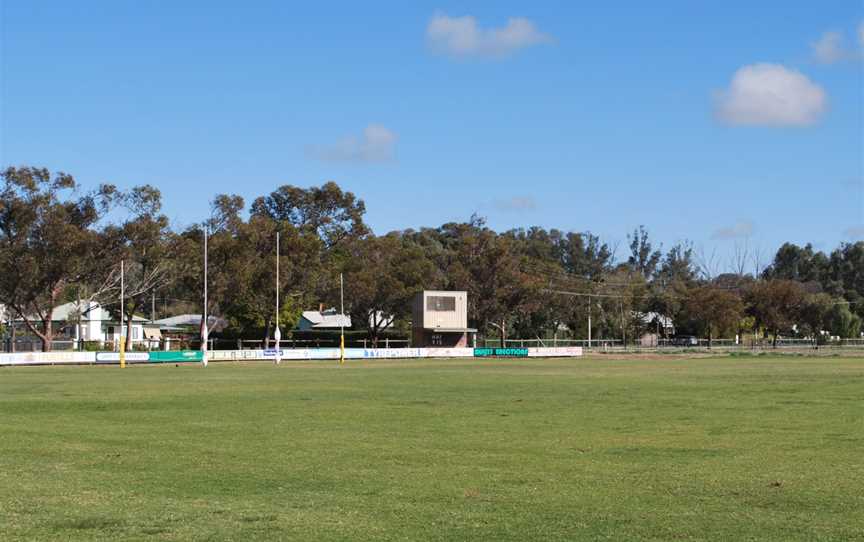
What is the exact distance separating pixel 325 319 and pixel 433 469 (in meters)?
118

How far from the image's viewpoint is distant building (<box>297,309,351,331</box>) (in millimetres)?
129625

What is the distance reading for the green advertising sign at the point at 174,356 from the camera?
78500 millimetres

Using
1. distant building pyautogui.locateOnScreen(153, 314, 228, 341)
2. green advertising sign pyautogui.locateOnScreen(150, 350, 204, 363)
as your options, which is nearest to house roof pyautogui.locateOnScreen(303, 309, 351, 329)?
distant building pyautogui.locateOnScreen(153, 314, 228, 341)

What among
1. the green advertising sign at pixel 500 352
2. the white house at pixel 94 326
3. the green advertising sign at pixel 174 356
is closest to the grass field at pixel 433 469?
the green advertising sign at pixel 174 356

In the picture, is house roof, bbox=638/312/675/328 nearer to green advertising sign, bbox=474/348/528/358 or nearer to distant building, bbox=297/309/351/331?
distant building, bbox=297/309/351/331

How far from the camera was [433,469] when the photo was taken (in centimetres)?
1681

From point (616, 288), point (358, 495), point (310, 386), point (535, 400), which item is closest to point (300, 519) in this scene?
point (358, 495)

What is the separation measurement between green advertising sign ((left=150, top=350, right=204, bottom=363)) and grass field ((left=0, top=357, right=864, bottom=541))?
1803 inches

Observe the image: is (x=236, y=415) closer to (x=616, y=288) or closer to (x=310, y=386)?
(x=310, y=386)

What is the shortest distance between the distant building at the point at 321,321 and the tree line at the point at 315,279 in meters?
5.19

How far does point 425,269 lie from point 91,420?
3784 inches

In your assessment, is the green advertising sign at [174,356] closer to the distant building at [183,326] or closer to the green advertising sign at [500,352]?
the green advertising sign at [500,352]

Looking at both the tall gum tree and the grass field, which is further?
the tall gum tree

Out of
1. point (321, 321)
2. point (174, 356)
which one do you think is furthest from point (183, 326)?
point (174, 356)
